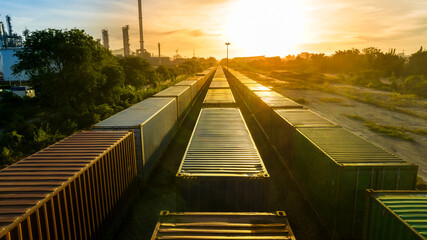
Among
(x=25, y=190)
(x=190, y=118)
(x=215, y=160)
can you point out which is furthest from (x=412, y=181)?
(x=190, y=118)

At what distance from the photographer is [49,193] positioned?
613 centimetres

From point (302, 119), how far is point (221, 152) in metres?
7.41

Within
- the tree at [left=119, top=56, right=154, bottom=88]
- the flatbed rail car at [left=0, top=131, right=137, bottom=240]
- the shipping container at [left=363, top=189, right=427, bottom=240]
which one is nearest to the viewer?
the shipping container at [left=363, top=189, right=427, bottom=240]

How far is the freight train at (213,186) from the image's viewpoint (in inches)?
235

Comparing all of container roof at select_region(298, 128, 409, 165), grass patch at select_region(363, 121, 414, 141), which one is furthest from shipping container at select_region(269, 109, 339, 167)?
grass patch at select_region(363, 121, 414, 141)

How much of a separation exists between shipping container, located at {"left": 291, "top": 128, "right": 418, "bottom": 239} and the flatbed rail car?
8.13 m

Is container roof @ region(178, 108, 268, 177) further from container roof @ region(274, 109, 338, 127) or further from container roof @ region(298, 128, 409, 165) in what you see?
container roof @ region(274, 109, 338, 127)

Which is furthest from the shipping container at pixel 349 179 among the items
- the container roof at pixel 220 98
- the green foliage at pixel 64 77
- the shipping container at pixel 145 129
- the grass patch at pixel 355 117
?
the grass patch at pixel 355 117

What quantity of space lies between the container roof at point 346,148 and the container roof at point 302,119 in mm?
1121

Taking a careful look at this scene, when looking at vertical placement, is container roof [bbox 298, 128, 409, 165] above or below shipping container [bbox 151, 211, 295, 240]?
above

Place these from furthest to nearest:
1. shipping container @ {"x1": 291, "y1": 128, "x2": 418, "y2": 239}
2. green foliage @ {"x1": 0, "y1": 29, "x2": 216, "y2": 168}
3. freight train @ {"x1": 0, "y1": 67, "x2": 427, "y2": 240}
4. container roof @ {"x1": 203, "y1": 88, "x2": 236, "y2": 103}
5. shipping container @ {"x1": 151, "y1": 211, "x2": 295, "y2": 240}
A: container roof @ {"x1": 203, "y1": 88, "x2": 236, "y2": 103}
green foliage @ {"x1": 0, "y1": 29, "x2": 216, "y2": 168}
shipping container @ {"x1": 291, "y1": 128, "x2": 418, "y2": 239}
freight train @ {"x1": 0, "y1": 67, "x2": 427, "y2": 240}
shipping container @ {"x1": 151, "y1": 211, "x2": 295, "y2": 240}

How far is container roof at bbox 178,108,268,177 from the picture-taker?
8352 mm

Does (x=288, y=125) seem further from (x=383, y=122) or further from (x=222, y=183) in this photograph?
(x=383, y=122)

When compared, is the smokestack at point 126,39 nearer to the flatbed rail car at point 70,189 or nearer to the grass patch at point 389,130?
the grass patch at point 389,130
